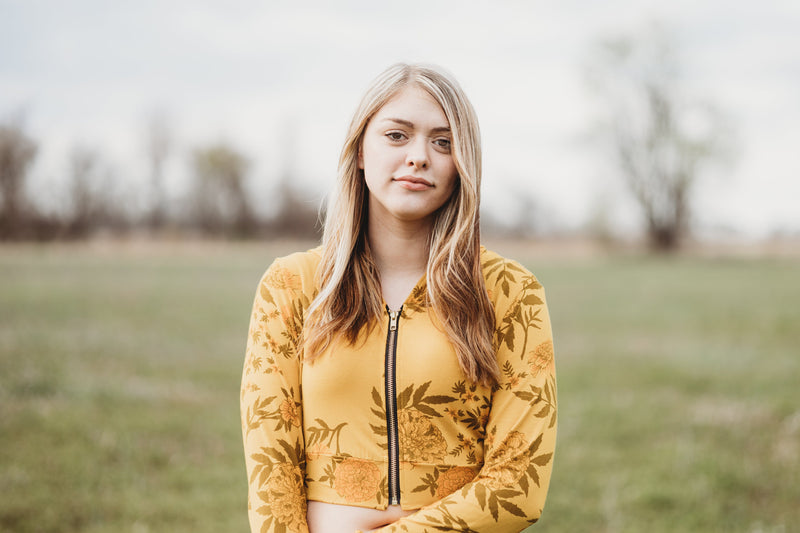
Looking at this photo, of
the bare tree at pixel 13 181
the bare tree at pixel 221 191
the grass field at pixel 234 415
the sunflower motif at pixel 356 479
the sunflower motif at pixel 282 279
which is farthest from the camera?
the bare tree at pixel 221 191

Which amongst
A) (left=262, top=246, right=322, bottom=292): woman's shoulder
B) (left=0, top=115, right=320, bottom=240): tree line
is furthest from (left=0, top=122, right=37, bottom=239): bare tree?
(left=262, top=246, right=322, bottom=292): woman's shoulder

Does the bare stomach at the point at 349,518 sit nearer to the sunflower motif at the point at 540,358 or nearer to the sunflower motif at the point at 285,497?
the sunflower motif at the point at 285,497

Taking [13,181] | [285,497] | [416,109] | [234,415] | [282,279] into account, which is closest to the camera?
[285,497]

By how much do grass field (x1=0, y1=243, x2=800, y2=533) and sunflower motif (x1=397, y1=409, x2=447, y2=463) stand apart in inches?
132

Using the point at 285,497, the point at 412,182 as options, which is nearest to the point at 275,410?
the point at 285,497

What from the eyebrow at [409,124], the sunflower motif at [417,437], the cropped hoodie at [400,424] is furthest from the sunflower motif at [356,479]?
the eyebrow at [409,124]

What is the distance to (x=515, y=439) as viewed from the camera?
212cm

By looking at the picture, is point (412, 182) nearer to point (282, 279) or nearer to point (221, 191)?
point (282, 279)

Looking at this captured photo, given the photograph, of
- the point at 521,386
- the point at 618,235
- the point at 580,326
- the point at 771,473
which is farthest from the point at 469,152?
the point at 618,235

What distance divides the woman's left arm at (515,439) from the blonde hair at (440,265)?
0.08 metres

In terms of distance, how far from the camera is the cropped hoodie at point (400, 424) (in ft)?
6.90

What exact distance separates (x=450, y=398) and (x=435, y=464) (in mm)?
210

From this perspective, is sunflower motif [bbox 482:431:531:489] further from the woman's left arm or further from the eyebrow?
the eyebrow

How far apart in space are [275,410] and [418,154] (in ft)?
2.97
